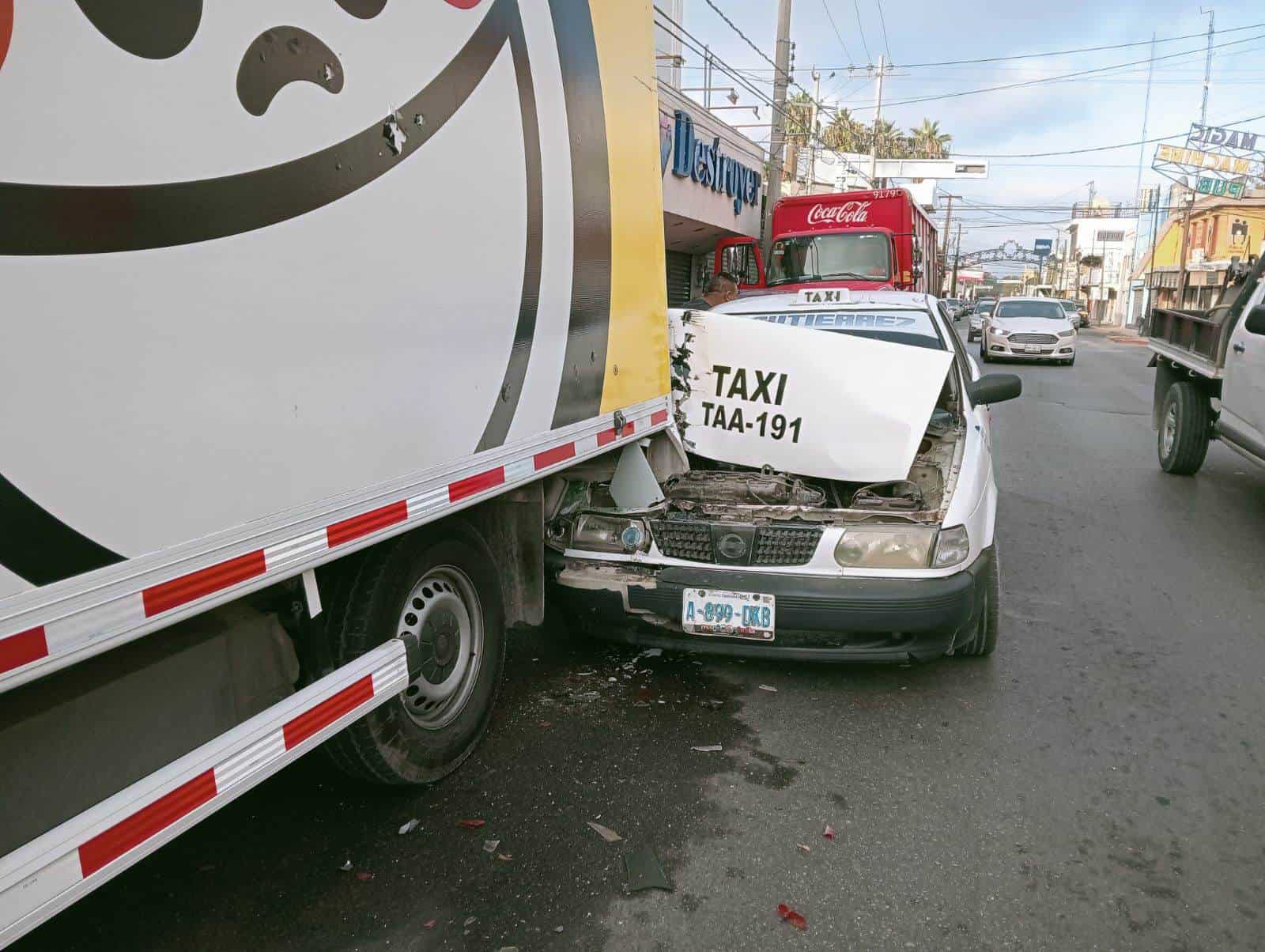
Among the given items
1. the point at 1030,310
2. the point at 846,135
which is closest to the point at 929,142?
the point at 846,135

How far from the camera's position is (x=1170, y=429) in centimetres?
898

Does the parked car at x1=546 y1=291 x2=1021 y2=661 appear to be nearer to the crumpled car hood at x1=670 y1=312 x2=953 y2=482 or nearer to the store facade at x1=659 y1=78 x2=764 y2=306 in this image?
the crumpled car hood at x1=670 y1=312 x2=953 y2=482

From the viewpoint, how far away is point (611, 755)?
3551 mm

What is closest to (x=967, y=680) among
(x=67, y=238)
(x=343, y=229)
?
(x=343, y=229)

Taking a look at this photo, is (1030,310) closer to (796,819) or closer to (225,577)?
(796,819)

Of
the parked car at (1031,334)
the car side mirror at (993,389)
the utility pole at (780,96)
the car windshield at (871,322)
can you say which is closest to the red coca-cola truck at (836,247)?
the utility pole at (780,96)

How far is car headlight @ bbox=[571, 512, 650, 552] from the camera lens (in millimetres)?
4117

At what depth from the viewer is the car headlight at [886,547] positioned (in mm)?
3812

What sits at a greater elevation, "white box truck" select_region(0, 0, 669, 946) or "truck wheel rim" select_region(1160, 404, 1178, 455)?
"white box truck" select_region(0, 0, 669, 946)

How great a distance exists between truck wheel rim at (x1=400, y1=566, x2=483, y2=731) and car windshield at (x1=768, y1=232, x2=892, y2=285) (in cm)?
1189

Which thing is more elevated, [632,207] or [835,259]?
[632,207]

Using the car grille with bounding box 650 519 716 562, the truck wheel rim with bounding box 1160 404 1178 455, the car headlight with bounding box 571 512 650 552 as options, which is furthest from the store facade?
the car grille with bounding box 650 519 716 562

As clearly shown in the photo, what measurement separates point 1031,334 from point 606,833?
842 inches

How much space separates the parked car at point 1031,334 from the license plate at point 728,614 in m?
20.2
